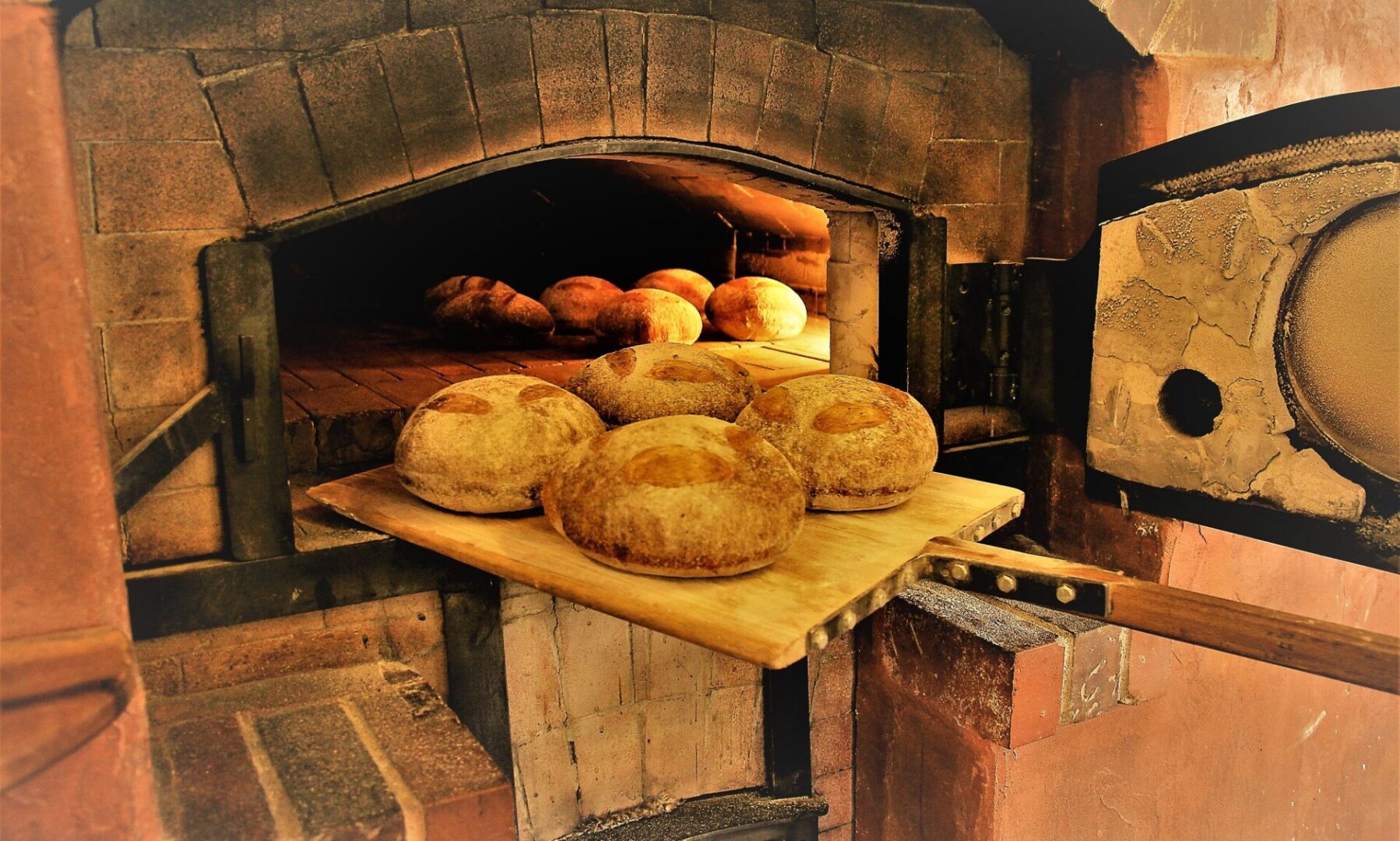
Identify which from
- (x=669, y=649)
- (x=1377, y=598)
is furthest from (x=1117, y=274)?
(x=1377, y=598)

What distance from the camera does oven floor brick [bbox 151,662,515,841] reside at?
5.93ft

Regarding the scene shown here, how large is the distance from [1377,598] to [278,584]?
3.52m

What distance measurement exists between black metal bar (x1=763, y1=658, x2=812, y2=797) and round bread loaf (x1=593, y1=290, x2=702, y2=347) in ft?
4.37

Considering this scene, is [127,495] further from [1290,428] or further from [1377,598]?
[1377,598]

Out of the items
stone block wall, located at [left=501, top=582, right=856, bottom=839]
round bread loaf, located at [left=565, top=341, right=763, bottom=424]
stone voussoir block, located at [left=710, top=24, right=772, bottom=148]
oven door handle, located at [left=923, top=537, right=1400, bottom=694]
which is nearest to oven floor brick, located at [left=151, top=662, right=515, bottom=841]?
stone block wall, located at [left=501, top=582, right=856, bottom=839]

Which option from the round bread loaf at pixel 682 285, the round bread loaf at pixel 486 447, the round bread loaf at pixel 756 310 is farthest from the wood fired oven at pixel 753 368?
the round bread loaf at pixel 682 285

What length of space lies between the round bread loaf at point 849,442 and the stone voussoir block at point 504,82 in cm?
Answer: 82

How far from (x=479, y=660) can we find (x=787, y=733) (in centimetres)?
103

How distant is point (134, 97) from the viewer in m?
2.14

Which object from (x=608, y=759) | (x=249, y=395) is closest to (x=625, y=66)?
(x=249, y=395)

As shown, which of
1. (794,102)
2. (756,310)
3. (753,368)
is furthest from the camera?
(756,310)

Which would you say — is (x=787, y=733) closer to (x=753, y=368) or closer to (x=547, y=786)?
(x=547, y=786)

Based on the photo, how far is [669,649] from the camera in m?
3.06

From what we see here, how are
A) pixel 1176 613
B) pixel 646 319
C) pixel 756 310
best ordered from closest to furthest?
pixel 1176 613, pixel 646 319, pixel 756 310
